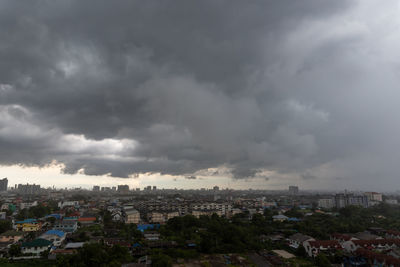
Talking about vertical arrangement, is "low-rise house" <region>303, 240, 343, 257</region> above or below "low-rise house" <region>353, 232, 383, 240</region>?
above

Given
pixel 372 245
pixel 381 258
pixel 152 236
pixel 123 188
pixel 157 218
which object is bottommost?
pixel 123 188

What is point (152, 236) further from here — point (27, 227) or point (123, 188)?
point (123, 188)

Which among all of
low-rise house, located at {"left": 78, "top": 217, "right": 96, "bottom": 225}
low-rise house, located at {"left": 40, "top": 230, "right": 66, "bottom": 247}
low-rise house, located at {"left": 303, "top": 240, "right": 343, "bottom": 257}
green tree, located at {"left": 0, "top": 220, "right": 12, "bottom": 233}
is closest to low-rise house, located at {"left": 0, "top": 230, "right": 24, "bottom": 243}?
low-rise house, located at {"left": 40, "top": 230, "right": 66, "bottom": 247}

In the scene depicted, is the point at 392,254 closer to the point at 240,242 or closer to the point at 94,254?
the point at 240,242

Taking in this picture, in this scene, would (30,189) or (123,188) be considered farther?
(123,188)

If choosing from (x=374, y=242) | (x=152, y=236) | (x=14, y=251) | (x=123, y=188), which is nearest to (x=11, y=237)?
(x=14, y=251)

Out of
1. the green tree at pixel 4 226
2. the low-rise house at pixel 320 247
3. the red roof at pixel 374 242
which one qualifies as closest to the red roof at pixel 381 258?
the low-rise house at pixel 320 247

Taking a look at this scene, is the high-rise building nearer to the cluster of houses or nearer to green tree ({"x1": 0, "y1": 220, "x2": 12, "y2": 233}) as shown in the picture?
green tree ({"x1": 0, "y1": 220, "x2": 12, "y2": 233})

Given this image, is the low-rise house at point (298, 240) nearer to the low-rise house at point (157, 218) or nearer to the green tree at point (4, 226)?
the low-rise house at point (157, 218)

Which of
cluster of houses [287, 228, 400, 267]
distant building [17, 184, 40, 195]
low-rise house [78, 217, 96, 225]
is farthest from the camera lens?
distant building [17, 184, 40, 195]
